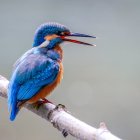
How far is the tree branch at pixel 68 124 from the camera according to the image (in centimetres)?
237

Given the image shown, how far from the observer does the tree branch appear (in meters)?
2.37

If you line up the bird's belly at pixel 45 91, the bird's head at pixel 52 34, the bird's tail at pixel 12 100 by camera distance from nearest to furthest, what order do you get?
the bird's tail at pixel 12 100, the bird's belly at pixel 45 91, the bird's head at pixel 52 34

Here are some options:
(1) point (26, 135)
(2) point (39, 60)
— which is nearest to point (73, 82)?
(1) point (26, 135)

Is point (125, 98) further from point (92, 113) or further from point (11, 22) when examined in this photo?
Answer: point (11, 22)

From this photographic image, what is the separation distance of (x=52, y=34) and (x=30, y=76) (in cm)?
21

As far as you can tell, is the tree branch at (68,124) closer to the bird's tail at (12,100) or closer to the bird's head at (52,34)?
the bird's tail at (12,100)

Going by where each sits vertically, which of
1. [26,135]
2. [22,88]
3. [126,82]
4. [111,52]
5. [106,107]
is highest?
[111,52]

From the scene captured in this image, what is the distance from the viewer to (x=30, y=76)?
2.98 m

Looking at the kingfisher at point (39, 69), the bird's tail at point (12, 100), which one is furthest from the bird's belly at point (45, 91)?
the bird's tail at point (12, 100)

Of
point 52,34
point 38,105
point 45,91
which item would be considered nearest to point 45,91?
point 45,91

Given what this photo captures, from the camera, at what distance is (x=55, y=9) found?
8.52 meters

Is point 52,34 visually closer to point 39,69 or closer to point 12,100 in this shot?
point 39,69

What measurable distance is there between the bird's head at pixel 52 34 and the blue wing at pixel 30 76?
6 cm

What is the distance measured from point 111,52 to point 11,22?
1.23 meters
